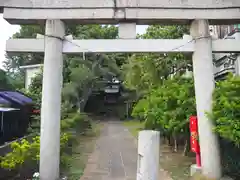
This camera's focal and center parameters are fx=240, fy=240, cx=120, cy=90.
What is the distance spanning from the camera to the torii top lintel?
6246 millimetres

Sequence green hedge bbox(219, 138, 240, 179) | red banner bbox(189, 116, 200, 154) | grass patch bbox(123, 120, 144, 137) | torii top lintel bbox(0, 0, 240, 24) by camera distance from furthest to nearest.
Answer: grass patch bbox(123, 120, 144, 137), red banner bbox(189, 116, 200, 154), torii top lintel bbox(0, 0, 240, 24), green hedge bbox(219, 138, 240, 179)

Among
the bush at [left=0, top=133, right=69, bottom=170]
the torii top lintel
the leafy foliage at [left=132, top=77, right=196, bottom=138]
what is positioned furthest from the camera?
the leafy foliage at [left=132, top=77, right=196, bottom=138]

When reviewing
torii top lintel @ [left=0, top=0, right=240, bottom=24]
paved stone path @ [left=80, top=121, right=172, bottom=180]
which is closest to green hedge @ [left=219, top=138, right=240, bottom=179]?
paved stone path @ [left=80, top=121, right=172, bottom=180]

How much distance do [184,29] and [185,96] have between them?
5.57 meters

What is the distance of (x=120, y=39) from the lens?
623 cm

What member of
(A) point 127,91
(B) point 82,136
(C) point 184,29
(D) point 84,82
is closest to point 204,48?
(C) point 184,29

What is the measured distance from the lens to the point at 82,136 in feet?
47.2

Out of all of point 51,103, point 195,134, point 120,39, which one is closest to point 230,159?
point 195,134

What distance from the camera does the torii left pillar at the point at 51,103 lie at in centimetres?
591

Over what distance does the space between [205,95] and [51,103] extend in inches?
153

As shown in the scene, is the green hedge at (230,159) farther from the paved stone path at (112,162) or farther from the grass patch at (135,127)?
the grass patch at (135,127)

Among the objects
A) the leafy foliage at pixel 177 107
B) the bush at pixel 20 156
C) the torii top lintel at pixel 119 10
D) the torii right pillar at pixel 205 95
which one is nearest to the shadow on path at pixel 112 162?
the bush at pixel 20 156

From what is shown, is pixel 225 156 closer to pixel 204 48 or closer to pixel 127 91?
pixel 204 48

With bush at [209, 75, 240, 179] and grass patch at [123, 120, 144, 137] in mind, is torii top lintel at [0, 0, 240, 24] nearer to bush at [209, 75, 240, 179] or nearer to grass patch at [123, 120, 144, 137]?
bush at [209, 75, 240, 179]
